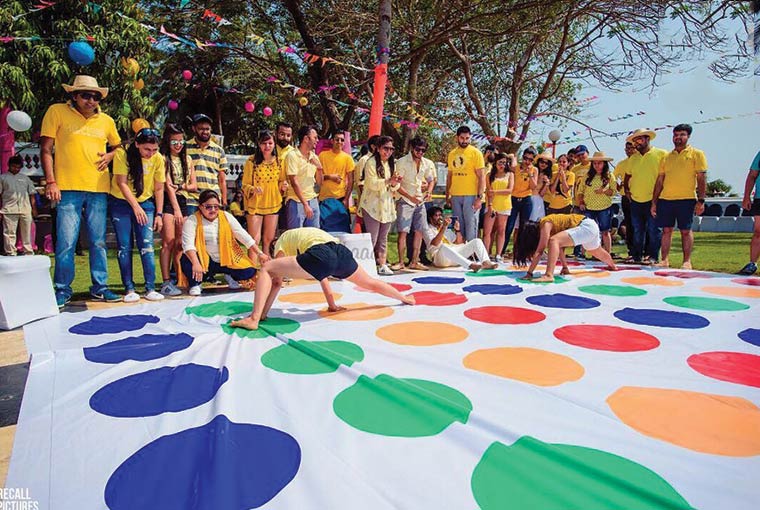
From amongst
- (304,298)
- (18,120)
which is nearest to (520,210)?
(304,298)

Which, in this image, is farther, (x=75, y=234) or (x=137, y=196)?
(x=137, y=196)

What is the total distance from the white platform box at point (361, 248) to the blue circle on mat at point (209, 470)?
9.98 feet

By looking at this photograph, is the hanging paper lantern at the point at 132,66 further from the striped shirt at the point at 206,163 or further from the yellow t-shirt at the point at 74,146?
the yellow t-shirt at the point at 74,146

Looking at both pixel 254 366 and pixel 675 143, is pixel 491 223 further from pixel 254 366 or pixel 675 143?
pixel 254 366

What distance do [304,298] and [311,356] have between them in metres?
1.60

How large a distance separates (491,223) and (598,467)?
17.5 feet

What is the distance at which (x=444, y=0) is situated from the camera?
30.9 feet

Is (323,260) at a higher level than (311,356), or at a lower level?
higher

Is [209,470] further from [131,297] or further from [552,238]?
[552,238]

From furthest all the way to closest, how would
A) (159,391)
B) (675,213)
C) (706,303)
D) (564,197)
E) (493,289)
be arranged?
(564,197), (675,213), (493,289), (706,303), (159,391)

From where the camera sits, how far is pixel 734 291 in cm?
392

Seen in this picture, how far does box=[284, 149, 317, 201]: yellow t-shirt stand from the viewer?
185 inches

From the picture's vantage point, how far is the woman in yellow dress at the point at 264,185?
470 centimetres

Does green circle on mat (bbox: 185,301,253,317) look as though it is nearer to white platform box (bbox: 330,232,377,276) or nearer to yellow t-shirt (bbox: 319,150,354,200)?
white platform box (bbox: 330,232,377,276)
